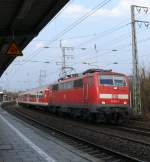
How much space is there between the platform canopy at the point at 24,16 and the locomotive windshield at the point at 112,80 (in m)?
7.10

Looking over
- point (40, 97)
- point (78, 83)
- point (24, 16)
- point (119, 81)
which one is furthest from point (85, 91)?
point (40, 97)

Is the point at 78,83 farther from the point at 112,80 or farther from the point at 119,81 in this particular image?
the point at 119,81

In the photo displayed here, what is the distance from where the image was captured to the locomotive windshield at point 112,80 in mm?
29391

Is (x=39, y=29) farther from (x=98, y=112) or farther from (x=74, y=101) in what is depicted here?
(x=74, y=101)

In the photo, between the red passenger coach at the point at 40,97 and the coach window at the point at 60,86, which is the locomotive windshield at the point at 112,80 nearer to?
the coach window at the point at 60,86

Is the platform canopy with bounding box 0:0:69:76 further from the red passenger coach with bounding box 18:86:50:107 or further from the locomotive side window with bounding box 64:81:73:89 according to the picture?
the red passenger coach with bounding box 18:86:50:107

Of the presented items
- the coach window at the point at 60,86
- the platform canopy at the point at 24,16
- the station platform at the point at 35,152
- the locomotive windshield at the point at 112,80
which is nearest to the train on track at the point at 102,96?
the locomotive windshield at the point at 112,80

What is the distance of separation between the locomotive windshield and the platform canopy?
23.3ft

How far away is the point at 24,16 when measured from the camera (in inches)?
782

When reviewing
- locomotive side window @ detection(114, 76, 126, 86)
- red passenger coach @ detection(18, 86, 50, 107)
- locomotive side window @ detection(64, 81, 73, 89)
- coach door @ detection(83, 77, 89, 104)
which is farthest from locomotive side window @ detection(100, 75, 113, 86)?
red passenger coach @ detection(18, 86, 50, 107)

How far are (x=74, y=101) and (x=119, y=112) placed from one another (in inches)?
195

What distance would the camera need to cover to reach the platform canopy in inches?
675

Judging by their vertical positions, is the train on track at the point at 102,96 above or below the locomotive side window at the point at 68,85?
below

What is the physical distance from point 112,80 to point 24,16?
11.0 m
